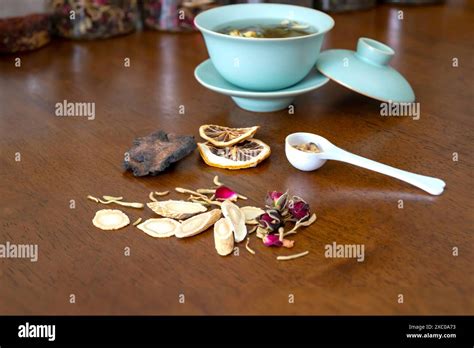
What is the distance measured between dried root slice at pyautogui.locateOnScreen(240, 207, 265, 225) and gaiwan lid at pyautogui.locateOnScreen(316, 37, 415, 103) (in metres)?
0.33

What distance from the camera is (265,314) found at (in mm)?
649

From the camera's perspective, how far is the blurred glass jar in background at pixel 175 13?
4.91 feet

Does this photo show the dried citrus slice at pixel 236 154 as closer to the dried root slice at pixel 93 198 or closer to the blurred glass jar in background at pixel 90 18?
the dried root slice at pixel 93 198

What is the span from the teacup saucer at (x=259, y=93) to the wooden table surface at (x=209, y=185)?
21 mm

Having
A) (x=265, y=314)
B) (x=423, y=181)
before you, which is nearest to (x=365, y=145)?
(x=423, y=181)

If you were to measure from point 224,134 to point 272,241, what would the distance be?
27 centimetres

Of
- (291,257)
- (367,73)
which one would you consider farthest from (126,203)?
(367,73)

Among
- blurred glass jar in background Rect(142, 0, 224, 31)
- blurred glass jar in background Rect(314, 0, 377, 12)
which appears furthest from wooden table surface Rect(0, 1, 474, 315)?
blurred glass jar in background Rect(314, 0, 377, 12)

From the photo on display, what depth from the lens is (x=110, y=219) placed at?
80cm

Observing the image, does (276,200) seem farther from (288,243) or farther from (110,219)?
(110,219)

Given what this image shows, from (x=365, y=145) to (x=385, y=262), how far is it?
1.00 ft

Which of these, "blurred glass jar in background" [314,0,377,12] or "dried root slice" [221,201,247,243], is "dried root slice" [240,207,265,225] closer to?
"dried root slice" [221,201,247,243]

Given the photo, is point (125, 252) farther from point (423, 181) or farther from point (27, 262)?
point (423, 181)
